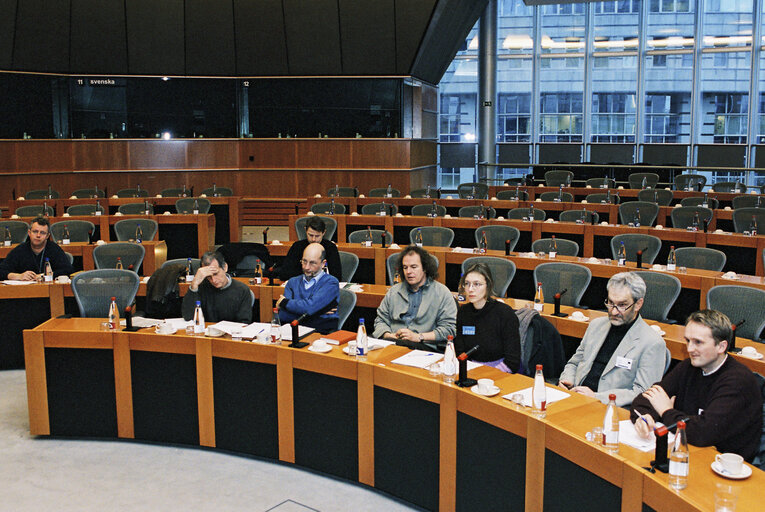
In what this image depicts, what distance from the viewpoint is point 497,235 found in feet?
27.8

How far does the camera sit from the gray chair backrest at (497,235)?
8.38 meters

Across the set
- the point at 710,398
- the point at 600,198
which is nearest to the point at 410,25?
the point at 600,198

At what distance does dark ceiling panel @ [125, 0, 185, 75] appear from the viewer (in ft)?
48.0

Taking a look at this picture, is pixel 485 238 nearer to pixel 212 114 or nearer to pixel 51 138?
pixel 212 114

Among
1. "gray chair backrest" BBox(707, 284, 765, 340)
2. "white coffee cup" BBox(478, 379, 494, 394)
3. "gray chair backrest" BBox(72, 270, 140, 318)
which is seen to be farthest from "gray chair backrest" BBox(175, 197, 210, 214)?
"white coffee cup" BBox(478, 379, 494, 394)

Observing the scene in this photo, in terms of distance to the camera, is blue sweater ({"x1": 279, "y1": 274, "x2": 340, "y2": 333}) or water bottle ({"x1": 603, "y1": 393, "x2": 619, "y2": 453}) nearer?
water bottle ({"x1": 603, "y1": 393, "x2": 619, "y2": 453})

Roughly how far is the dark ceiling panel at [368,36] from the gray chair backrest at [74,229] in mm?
7832

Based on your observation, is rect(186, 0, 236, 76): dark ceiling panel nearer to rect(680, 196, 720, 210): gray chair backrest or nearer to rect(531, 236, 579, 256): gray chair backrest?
rect(680, 196, 720, 210): gray chair backrest

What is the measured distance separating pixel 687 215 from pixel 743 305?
499 centimetres

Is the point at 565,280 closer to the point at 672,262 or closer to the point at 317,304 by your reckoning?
the point at 672,262

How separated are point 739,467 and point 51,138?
568 inches

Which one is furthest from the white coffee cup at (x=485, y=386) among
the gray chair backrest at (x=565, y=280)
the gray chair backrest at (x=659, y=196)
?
the gray chair backrest at (x=659, y=196)

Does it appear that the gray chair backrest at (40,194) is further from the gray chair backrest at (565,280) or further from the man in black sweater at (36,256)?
the gray chair backrest at (565,280)

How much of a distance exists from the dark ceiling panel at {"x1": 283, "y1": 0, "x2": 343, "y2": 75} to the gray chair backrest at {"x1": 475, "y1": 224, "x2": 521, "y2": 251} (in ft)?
26.0
